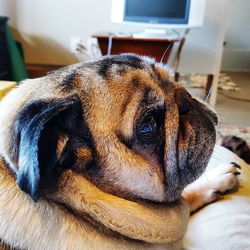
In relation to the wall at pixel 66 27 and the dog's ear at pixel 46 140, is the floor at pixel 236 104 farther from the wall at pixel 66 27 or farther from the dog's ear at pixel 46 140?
the dog's ear at pixel 46 140

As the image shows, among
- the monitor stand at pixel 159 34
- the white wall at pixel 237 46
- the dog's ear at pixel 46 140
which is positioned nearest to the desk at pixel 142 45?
the monitor stand at pixel 159 34

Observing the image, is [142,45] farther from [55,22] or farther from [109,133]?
[109,133]

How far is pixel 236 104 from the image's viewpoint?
3.29 m

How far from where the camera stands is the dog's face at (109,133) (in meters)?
0.56

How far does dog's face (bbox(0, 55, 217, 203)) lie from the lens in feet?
1.85

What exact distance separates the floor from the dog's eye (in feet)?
5.85

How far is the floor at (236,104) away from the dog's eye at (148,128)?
1.78m

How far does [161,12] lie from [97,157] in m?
2.20

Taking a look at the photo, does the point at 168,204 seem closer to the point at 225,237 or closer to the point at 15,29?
the point at 225,237

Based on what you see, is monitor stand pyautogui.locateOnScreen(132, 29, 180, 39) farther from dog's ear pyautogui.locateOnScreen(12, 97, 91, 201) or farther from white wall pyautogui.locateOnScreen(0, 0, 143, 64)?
dog's ear pyautogui.locateOnScreen(12, 97, 91, 201)

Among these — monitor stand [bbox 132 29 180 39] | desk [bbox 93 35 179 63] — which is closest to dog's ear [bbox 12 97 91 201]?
desk [bbox 93 35 179 63]

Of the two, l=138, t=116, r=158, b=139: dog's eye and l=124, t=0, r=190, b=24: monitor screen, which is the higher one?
l=124, t=0, r=190, b=24: monitor screen

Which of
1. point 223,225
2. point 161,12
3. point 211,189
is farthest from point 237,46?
point 223,225

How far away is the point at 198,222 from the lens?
0.92 m
